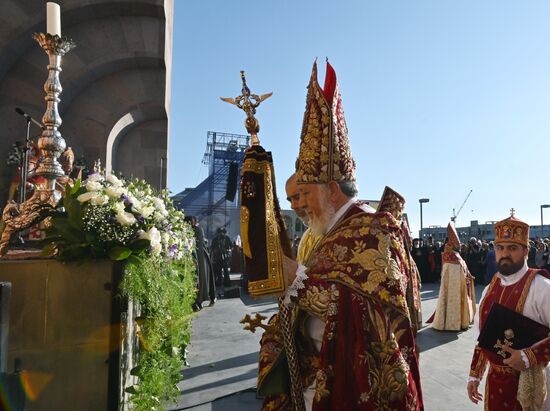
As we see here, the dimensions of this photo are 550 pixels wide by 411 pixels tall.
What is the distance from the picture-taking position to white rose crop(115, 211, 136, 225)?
3111 mm

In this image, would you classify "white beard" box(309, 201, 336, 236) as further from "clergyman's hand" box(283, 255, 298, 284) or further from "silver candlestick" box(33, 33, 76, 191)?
"silver candlestick" box(33, 33, 76, 191)

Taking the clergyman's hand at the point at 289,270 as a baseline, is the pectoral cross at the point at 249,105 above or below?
above

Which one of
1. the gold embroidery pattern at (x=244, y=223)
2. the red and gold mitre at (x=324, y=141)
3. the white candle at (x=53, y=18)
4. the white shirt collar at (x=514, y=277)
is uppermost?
the white candle at (x=53, y=18)

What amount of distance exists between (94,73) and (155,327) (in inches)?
374

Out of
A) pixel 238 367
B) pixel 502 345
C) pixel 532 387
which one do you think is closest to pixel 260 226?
pixel 502 345

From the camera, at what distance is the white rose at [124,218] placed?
311cm

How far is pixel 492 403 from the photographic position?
10.6 feet

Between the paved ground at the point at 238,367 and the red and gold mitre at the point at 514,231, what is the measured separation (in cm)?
245

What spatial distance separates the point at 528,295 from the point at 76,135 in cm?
1112

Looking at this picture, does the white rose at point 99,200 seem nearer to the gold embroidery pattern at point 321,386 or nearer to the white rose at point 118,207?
the white rose at point 118,207

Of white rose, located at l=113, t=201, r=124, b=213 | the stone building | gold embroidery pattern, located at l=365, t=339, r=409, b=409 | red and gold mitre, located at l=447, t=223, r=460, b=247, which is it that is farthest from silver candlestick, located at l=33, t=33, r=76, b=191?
red and gold mitre, located at l=447, t=223, r=460, b=247

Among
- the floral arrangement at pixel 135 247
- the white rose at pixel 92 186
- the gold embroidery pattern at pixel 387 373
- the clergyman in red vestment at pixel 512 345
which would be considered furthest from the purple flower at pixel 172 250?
the clergyman in red vestment at pixel 512 345

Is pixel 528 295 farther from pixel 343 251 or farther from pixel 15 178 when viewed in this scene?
pixel 15 178

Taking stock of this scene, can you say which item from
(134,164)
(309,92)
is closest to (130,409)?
(309,92)
